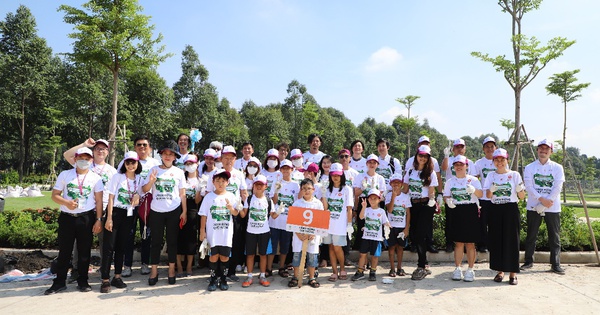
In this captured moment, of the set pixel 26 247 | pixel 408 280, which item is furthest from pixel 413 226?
pixel 26 247

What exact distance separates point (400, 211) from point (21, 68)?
139 ft

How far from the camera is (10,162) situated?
167 feet

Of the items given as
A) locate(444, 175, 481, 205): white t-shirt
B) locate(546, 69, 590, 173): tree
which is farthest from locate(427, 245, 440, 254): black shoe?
locate(546, 69, 590, 173): tree

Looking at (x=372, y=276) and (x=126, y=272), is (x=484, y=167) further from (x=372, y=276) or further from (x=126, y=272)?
(x=126, y=272)

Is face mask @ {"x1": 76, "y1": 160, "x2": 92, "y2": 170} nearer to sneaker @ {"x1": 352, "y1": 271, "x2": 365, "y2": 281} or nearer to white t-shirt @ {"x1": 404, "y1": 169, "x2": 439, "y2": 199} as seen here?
sneaker @ {"x1": 352, "y1": 271, "x2": 365, "y2": 281}

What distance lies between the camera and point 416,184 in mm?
6375

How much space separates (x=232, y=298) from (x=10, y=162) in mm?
60273

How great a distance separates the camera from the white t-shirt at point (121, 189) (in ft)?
18.4

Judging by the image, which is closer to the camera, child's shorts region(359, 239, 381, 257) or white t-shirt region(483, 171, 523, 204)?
white t-shirt region(483, 171, 523, 204)

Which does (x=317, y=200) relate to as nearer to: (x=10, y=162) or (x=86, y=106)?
(x=86, y=106)

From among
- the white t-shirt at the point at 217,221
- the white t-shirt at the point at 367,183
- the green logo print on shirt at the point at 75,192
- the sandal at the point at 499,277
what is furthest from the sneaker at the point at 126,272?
the sandal at the point at 499,277

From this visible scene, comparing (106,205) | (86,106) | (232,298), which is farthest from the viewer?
(86,106)

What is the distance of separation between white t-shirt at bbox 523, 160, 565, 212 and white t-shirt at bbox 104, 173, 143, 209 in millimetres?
6893

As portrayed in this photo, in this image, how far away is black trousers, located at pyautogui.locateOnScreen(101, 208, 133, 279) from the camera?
555 centimetres
